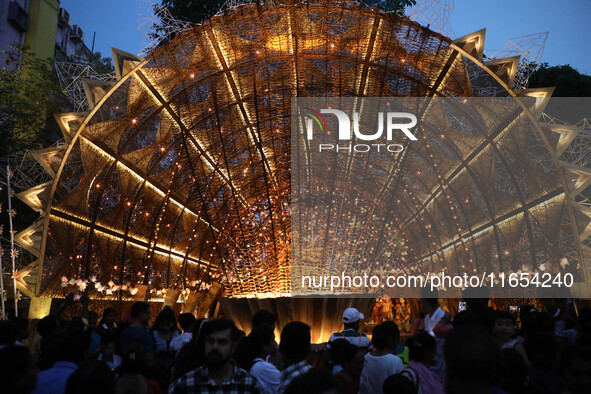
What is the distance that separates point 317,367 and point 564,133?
10105mm

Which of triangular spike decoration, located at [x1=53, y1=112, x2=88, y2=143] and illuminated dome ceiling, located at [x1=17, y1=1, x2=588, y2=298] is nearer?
illuminated dome ceiling, located at [x1=17, y1=1, x2=588, y2=298]

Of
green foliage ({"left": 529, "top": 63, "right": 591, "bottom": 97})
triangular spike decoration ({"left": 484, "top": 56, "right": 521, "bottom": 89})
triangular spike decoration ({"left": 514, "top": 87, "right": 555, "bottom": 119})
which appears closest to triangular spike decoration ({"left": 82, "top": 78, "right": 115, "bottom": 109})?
triangular spike decoration ({"left": 484, "top": 56, "right": 521, "bottom": 89})

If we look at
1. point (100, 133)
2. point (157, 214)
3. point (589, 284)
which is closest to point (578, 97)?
point (589, 284)

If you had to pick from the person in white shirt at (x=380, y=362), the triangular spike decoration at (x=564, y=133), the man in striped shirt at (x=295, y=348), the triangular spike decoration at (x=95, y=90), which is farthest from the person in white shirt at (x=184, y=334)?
the triangular spike decoration at (x=564, y=133)

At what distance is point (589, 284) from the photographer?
1168cm

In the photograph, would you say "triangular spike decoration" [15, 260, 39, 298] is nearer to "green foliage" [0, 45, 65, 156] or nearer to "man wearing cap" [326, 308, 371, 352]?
"green foliage" [0, 45, 65, 156]

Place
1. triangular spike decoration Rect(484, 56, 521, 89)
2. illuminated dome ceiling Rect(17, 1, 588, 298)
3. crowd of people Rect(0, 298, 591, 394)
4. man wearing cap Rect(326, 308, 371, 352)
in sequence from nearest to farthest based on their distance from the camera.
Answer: crowd of people Rect(0, 298, 591, 394)
man wearing cap Rect(326, 308, 371, 352)
triangular spike decoration Rect(484, 56, 521, 89)
illuminated dome ceiling Rect(17, 1, 588, 298)

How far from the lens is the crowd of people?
8.61 ft

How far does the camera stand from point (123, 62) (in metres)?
12.5

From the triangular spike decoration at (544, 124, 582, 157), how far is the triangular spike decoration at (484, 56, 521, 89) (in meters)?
1.21

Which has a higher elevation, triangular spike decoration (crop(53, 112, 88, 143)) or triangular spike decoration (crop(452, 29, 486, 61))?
triangular spike decoration (crop(452, 29, 486, 61))

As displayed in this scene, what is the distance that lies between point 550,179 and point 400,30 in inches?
175

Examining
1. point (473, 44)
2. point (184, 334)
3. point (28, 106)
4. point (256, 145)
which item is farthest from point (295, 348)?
point (28, 106)

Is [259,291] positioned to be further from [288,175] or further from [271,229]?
[288,175]
